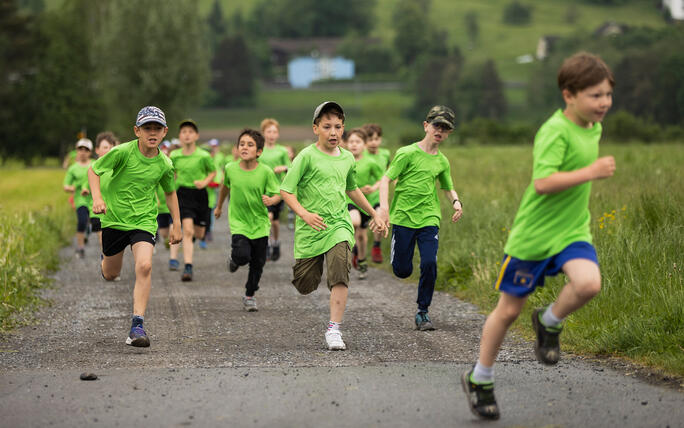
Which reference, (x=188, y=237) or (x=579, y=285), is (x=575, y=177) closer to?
(x=579, y=285)

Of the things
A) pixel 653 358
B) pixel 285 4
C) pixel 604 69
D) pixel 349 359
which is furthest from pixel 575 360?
pixel 285 4

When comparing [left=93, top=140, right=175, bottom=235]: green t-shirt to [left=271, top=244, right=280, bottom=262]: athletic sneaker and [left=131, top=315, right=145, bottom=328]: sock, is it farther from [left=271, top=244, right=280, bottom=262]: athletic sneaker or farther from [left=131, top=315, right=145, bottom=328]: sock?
[left=271, top=244, right=280, bottom=262]: athletic sneaker

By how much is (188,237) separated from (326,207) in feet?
17.3

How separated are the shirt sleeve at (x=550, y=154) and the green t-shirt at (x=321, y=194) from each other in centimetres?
286

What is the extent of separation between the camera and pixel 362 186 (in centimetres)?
1352

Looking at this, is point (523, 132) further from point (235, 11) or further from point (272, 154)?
point (235, 11)

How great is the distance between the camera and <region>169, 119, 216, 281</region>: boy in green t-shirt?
13.0 metres

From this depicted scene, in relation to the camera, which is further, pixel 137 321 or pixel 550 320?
pixel 137 321

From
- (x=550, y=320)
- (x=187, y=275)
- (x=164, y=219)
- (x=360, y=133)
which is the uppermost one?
(x=360, y=133)

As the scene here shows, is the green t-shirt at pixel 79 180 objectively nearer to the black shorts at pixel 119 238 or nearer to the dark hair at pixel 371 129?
the dark hair at pixel 371 129

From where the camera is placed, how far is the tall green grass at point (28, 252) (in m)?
9.50

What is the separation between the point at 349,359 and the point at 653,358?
7.24 ft

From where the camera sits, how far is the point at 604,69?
5.10 metres

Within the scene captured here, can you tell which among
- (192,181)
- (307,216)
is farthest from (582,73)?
(192,181)
